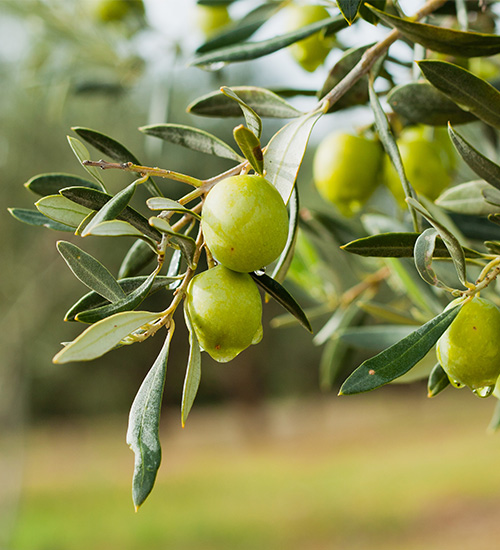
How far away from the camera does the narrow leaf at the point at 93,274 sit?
0.42 m

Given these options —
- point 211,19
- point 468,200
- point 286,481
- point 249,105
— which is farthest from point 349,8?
point 286,481

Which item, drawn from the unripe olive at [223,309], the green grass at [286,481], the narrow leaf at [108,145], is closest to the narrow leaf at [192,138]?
the narrow leaf at [108,145]

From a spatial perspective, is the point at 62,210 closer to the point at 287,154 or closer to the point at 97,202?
the point at 97,202

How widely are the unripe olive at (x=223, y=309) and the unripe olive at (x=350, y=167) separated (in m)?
0.42

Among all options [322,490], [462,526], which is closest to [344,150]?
[462,526]

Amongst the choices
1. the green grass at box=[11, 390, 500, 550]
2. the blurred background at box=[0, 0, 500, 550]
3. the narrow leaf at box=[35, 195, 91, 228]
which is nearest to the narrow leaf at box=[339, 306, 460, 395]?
the narrow leaf at box=[35, 195, 91, 228]

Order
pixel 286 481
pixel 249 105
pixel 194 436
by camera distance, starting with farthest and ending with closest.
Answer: pixel 194 436, pixel 286 481, pixel 249 105

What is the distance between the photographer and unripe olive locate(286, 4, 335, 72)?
0.85 m

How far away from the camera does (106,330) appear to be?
0.36 m

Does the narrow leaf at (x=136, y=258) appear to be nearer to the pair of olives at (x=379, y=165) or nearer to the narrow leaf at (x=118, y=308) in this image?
the narrow leaf at (x=118, y=308)

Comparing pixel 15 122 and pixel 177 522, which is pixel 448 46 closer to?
pixel 15 122

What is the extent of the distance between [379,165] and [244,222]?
1.64ft

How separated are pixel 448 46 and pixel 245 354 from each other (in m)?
14.9

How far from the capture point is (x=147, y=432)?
0.39m
